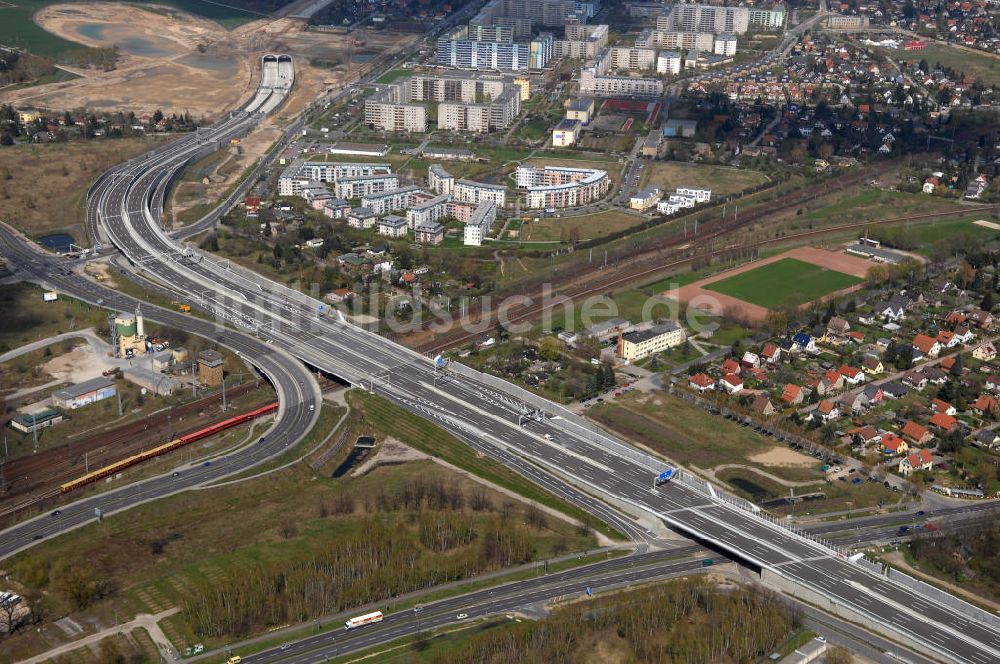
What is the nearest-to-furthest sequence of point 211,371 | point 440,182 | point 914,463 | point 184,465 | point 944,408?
1. point 914,463
2. point 184,465
3. point 944,408
4. point 211,371
5. point 440,182

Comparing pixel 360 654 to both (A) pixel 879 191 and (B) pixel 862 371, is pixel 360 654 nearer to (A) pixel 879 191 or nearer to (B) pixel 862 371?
(B) pixel 862 371

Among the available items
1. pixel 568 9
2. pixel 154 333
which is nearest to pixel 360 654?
pixel 154 333

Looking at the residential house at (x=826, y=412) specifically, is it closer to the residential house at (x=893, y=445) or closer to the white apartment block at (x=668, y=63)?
the residential house at (x=893, y=445)

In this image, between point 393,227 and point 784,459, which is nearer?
point 784,459

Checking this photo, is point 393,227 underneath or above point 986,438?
above

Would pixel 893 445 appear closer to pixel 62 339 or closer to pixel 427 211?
pixel 427 211

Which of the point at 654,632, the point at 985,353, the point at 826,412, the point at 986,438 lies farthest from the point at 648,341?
the point at 654,632

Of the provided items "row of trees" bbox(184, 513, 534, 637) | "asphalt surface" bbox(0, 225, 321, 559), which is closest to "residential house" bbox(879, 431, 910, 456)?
"row of trees" bbox(184, 513, 534, 637)
